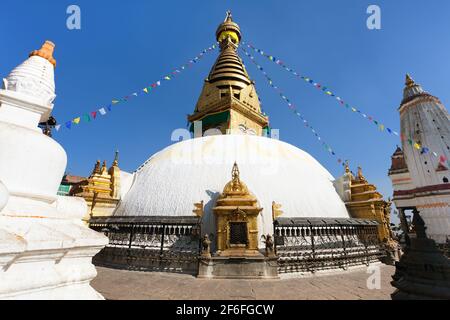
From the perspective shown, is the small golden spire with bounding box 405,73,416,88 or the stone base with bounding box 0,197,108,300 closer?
the stone base with bounding box 0,197,108,300

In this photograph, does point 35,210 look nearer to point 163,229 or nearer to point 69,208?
point 69,208

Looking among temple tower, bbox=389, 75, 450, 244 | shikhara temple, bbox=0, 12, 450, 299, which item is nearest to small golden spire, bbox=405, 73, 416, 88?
temple tower, bbox=389, 75, 450, 244

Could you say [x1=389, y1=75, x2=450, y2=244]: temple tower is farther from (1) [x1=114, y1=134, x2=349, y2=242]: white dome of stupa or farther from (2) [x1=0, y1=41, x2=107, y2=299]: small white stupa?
(2) [x1=0, y1=41, x2=107, y2=299]: small white stupa

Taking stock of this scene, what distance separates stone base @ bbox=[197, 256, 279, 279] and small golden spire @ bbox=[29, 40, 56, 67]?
20.9 ft

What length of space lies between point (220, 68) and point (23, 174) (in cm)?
2339

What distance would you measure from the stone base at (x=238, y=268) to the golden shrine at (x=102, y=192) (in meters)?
6.52

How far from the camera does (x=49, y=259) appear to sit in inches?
69.6

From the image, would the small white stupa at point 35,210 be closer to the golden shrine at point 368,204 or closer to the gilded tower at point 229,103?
the golden shrine at point 368,204

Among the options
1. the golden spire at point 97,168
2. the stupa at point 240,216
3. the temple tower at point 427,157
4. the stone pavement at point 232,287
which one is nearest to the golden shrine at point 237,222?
the stupa at point 240,216

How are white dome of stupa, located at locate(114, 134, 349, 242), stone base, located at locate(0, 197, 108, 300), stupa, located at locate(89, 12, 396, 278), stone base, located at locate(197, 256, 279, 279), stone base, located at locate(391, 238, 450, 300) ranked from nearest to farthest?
stone base, located at locate(0, 197, 108, 300)
stone base, located at locate(391, 238, 450, 300)
stone base, located at locate(197, 256, 279, 279)
stupa, located at locate(89, 12, 396, 278)
white dome of stupa, located at locate(114, 134, 349, 242)

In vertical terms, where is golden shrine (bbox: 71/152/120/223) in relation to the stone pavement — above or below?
above

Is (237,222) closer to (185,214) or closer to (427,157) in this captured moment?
(185,214)

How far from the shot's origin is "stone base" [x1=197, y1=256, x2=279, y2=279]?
690 cm
